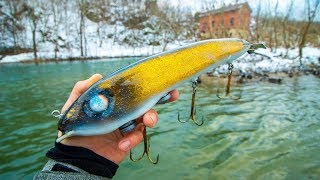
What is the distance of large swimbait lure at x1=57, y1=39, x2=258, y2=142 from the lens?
1471 mm

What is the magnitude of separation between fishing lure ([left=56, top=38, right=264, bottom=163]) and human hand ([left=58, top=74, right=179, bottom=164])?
0.85 feet

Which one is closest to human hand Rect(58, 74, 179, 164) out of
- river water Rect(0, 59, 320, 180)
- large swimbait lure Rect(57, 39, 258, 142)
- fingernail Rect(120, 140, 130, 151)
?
fingernail Rect(120, 140, 130, 151)

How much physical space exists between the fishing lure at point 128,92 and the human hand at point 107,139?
0.85 ft

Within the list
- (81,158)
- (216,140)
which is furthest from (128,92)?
(216,140)

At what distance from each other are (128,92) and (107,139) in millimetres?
911

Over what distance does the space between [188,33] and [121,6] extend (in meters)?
21.4

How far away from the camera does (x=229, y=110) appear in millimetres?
9242

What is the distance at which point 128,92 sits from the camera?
1490 millimetres

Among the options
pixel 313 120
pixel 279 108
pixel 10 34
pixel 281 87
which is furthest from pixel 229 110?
pixel 10 34

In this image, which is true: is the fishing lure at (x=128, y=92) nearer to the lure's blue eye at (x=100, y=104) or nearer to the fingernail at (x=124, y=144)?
the lure's blue eye at (x=100, y=104)

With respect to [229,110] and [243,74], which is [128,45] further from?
[229,110]

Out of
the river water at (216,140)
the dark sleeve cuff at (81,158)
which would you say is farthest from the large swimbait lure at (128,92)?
the river water at (216,140)

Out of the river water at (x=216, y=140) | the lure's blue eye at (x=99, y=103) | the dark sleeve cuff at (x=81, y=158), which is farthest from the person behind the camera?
the river water at (x=216, y=140)

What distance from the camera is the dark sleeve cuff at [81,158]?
6.23 feet
